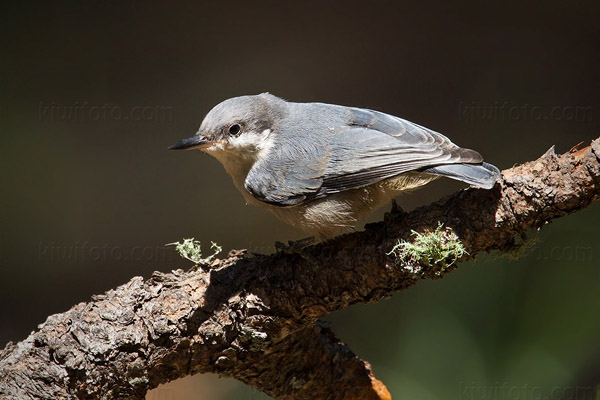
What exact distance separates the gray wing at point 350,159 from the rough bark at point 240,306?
225 mm

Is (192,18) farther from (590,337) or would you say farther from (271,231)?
(590,337)

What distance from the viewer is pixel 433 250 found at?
2.36 metres

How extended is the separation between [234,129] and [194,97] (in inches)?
110

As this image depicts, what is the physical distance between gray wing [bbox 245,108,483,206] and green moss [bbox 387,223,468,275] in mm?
357

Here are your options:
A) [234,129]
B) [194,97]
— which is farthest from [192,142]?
[194,97]

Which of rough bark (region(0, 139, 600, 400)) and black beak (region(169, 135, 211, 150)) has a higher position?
black beak (region(169, 135, 211, 150))

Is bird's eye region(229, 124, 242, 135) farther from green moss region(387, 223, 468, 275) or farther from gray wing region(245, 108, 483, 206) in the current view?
green moss region(387, 223, 468, 275)

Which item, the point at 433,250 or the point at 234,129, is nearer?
the point at 433,250

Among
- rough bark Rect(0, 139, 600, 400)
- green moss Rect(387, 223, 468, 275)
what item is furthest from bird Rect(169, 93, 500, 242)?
green moss Rect(387, 223, 468, 275)

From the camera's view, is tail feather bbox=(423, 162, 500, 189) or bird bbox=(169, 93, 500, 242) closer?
tail feather bbox=(423, 162, 500, 189)

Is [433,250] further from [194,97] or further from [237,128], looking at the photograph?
[194,97]

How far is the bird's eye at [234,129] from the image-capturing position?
9.67ft

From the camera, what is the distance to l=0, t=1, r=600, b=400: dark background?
204 inches

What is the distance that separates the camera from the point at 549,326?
151 inches
